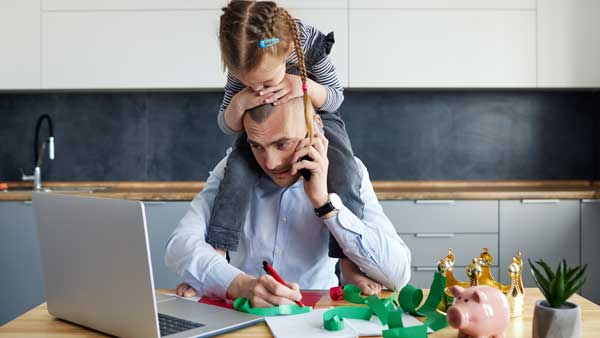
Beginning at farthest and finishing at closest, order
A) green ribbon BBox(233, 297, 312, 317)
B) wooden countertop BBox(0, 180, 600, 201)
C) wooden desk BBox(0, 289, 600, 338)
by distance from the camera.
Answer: wooden countertop BBox(0, 180, 600, 201)
green ribbon BBox(233, 297, 312, 317)
wooden desk BBox(0, 289, 600, 338)

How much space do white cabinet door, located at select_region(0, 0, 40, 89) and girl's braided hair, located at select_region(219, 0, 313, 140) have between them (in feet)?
8.32

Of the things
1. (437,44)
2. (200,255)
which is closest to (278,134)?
(200,255)

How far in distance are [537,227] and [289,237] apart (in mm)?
1986

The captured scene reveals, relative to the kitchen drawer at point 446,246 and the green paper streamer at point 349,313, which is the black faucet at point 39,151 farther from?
the green paper streamer at point 349,313

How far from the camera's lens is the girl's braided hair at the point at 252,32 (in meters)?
1.62

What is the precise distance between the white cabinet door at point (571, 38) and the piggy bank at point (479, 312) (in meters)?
2.97

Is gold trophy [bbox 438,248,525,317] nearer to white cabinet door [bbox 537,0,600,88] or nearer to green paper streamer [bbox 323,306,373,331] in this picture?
green paper streamer [bbox 323,306,373,331]

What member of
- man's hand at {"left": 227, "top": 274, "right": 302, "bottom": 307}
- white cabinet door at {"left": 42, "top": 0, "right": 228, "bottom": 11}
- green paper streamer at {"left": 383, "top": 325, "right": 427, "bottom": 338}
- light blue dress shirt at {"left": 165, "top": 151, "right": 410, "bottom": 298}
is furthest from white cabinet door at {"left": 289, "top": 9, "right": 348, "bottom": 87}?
green paper streamer at {"left": 383, "top": 325, "right": 427, "bottom": 338}

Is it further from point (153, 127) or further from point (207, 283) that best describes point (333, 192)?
point (153, 127)

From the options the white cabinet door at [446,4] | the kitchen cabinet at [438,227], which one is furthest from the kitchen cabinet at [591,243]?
the white cabinet door at [446,4]

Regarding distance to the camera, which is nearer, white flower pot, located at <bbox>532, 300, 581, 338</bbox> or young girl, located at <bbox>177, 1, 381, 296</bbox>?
white flower pot, located at <bbox>532, 300, 581, 338</bbox>

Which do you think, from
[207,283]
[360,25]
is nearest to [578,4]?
[360,25]

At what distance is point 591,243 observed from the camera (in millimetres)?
3600

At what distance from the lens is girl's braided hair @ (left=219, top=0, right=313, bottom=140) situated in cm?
162
